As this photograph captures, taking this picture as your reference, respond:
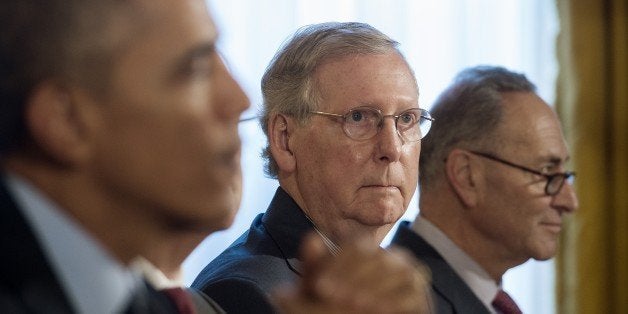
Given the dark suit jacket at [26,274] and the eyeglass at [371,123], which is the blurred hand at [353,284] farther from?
the eyeglass at [371,123]

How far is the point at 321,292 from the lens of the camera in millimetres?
977

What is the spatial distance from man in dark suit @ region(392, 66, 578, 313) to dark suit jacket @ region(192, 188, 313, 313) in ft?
1.76

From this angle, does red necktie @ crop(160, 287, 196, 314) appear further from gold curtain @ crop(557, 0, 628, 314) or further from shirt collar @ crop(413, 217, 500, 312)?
gold curtain @ crop(557, 0, 628, 314)

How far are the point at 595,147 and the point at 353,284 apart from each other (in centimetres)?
342

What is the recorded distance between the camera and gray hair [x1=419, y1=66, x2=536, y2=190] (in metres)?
2.85

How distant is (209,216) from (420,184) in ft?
6.43

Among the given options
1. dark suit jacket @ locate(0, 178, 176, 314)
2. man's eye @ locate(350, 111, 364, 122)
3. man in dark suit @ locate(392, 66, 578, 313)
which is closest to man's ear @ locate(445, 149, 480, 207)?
man in dark suit @ locate(392, 66, 578, 313)

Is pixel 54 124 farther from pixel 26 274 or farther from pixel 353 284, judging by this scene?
pixel 353 284

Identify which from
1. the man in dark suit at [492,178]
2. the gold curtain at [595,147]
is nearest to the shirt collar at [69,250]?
the man in dark suit at [492,178]

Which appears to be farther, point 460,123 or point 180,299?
point 460,123

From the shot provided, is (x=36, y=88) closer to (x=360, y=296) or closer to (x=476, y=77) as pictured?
(x=360, y=296)

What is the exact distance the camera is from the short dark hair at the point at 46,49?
0.87 meters

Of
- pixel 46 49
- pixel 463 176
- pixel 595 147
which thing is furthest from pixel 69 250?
pixel 595 147

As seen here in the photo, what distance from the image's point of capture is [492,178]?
111 inches
